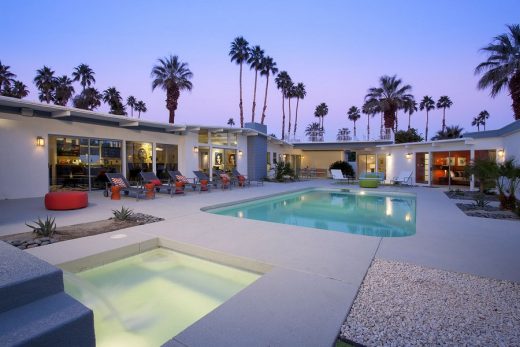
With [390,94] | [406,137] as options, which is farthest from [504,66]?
[406,137]

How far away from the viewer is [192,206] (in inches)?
333

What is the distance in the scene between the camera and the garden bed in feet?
15.1

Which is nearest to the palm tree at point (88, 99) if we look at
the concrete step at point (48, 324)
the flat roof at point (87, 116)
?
the flat roof at point (87, 116)

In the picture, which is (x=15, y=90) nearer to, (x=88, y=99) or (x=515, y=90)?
(x=88, y=99)

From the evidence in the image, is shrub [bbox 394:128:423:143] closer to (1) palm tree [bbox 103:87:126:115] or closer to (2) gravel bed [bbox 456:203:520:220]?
(2) gravel bed [bbox 456:203:520:220]

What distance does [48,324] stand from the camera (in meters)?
1.90

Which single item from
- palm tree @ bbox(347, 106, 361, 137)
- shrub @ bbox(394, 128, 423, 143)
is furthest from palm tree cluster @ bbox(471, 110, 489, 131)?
shrub @ bbox(394, 128, 423, 143)

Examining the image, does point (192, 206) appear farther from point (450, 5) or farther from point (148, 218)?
point (450, 5)

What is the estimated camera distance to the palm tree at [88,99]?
2969cm

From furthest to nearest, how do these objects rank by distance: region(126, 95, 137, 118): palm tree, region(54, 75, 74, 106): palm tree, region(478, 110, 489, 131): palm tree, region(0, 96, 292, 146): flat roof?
region(478, 110, 489, 131): palm tree < region(126, 95, 137, 118): palm tree < region(54, 75, 74, 106): palm tree < region(0, 96, 292, 146): flat roof

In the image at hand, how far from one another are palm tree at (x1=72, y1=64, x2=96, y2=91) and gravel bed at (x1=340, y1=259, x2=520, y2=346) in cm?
3492

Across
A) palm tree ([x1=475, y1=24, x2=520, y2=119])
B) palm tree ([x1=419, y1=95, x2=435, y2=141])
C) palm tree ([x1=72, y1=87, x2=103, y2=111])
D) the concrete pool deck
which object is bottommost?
the concrete pool deck

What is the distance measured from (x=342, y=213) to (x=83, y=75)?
32011mm

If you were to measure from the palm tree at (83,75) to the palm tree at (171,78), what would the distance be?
983 centimetres
